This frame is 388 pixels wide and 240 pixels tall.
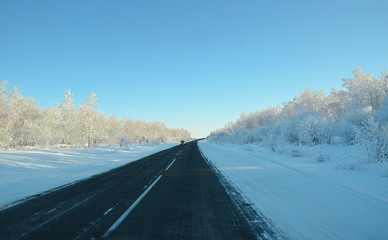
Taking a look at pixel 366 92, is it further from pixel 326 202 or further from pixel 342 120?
pixel 326 202

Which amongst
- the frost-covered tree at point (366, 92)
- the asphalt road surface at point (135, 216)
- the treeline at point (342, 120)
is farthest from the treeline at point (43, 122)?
the frost-covered tree at point (366, 92)

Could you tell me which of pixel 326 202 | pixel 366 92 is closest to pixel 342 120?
pixel 366 92

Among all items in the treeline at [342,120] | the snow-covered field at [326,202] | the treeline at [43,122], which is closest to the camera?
the snow-covered field at [326,202]

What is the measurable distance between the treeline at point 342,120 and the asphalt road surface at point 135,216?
8907 mm

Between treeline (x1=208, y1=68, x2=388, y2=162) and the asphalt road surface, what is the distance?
8.91m

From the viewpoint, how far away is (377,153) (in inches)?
430

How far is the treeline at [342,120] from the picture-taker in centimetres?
1199

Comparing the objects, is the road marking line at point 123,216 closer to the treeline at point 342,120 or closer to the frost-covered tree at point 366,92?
the treeline at point 342,120

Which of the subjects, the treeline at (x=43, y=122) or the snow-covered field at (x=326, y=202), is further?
the treeline at (x=43, y=122)

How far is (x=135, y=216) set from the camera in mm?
5258

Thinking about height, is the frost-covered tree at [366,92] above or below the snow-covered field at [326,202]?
above

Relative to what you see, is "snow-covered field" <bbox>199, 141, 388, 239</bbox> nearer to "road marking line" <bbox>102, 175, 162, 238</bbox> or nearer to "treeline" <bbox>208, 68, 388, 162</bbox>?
"treeline" <bbox>208, 68, 388, 162</bbox>

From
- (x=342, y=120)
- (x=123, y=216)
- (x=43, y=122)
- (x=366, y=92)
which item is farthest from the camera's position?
(x=43, y=122)

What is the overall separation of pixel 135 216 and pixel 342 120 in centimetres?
2579
